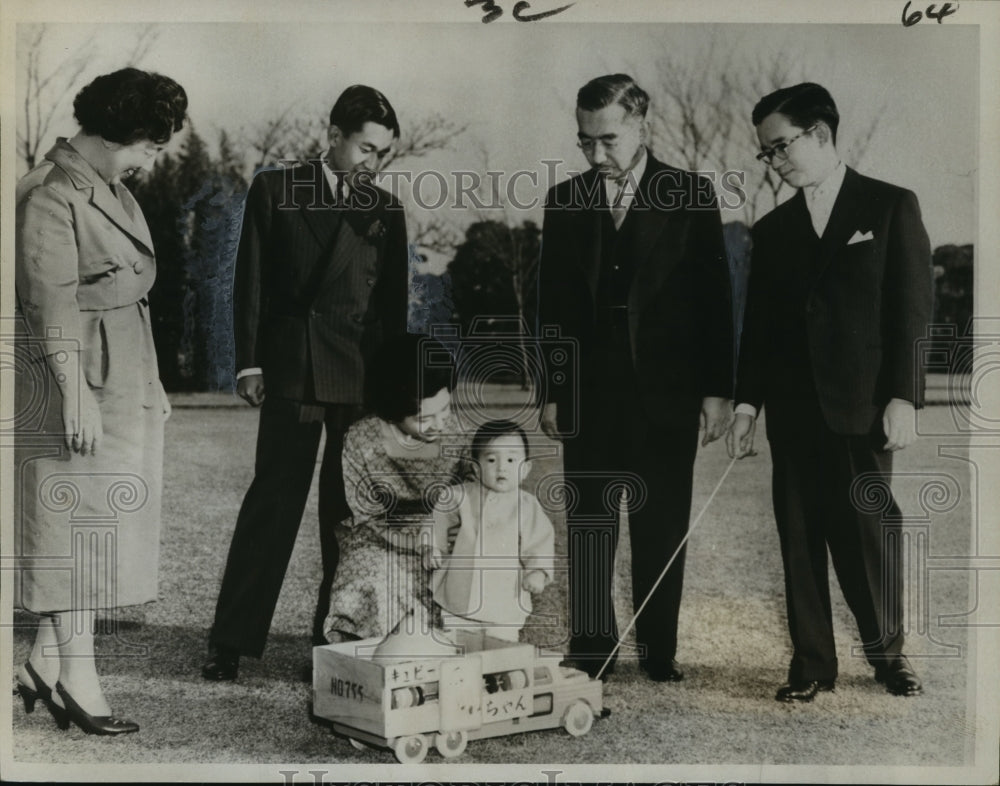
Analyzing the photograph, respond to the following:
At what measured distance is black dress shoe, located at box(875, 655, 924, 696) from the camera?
543cm

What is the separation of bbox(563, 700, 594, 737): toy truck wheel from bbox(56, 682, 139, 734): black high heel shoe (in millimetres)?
1638

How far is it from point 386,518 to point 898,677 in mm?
2055

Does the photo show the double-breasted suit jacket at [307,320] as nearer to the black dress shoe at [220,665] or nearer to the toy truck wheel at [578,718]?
the black dress shoe at [220,665]

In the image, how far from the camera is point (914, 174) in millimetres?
5395

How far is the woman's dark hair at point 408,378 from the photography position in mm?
5324

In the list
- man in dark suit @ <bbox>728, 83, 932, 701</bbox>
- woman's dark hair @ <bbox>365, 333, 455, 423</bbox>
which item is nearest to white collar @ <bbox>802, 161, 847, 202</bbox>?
man in dark suit @ <bbox>728, 83, 932, 701</bbox>

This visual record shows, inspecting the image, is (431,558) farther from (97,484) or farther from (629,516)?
(97,484)

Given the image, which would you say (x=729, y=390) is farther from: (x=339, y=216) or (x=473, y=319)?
(x=339, y=216)

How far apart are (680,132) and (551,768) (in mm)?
2444

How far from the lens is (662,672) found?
5.41 metres

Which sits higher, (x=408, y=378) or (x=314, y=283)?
(x=314, y=283)

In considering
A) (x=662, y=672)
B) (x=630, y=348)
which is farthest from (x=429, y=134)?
(x=662, y=672)

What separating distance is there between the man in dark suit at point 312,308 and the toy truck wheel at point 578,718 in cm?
106

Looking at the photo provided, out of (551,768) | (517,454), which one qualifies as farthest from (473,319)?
(551,768)
